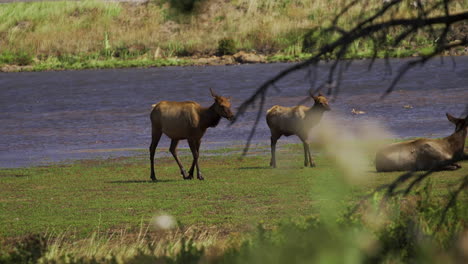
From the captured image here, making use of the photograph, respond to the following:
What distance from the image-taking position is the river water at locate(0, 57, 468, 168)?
1099 inches

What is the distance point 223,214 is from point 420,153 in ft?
15.6

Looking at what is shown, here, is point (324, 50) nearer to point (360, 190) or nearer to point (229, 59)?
point (360, 190)

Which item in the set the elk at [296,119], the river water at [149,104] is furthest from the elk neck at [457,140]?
the elk at [296,119]

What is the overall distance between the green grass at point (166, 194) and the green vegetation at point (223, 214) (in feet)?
0.08

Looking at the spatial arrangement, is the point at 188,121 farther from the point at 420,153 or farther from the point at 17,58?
the point at 17,58

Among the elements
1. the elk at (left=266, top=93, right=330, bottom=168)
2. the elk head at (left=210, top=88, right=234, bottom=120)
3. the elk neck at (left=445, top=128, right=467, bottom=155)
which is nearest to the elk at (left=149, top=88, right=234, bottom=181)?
the elk head at (left=210, top=88, right=234, bottom=120)

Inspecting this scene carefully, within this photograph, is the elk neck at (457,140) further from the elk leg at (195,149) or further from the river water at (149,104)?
the elk leg at (195,149)

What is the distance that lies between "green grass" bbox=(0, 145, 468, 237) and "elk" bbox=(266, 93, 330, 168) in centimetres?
63

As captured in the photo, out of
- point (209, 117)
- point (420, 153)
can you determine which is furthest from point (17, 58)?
point (420, 153)

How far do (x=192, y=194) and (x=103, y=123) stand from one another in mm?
21721

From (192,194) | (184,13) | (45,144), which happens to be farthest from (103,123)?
(184,13)

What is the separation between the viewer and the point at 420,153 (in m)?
16.5

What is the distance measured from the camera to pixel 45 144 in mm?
30094

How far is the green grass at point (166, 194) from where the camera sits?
13.0 m
